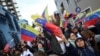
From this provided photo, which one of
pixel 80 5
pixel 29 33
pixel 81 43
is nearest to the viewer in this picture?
pixel 81 43

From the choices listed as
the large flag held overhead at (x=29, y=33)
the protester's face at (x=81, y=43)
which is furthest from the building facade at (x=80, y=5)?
the protester's face at (x=81, y=43)

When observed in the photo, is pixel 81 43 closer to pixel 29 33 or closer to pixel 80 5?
pixel 29 33

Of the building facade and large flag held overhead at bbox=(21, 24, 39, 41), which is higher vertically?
large flag held overhead at bbox=(21, 24, 39, 41)

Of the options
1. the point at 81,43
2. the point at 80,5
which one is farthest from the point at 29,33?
the point at 80,5

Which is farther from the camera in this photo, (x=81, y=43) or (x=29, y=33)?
(x=29, y=33)

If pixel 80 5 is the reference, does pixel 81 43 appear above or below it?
above

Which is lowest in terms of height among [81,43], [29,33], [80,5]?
[80,5]

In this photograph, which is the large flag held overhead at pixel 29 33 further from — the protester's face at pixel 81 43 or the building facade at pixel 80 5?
the building facade at pixel 80 5

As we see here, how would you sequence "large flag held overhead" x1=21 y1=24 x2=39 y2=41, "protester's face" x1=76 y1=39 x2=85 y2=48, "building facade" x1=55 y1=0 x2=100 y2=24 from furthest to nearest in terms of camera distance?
"building facade" x1=55 y1=0 x2=100 y2=24 < "large flag held overhead" x1=21 y1=24 x2=39 y2=41 < "protester's face" x1=76 y1=39 x2=85 y2=48

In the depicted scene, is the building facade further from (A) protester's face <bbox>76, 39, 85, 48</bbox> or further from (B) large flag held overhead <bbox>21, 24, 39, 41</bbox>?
(A) protester's face <bbox>76, 39, 85, 48</bbox>

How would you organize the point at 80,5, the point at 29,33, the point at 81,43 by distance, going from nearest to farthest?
the point at 81,43 < the point at 29,33 < the point at 80,5

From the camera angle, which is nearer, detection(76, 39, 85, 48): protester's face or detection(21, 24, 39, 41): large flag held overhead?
detection(76, 39, 85, 48): protester's face

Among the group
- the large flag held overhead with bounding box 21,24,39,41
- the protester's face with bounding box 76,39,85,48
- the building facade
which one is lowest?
the building facade

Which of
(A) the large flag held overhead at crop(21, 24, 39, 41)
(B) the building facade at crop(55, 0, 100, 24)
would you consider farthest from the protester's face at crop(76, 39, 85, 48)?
(B) the building facade at crop(55, 0, 100, 24)
